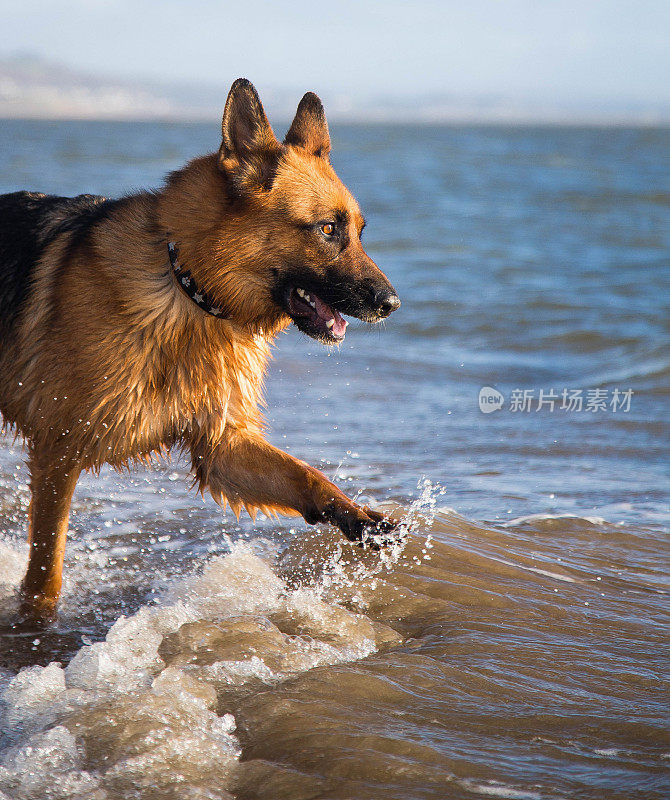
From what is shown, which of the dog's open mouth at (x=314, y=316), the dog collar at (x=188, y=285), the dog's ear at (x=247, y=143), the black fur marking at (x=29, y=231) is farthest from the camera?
the black fur marking at (x=29, y=231)

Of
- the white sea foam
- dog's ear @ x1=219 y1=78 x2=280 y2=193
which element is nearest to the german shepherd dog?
dog's ear @ x1=219 y1=78 x2=280 y2=193

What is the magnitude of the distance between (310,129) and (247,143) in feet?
1.54

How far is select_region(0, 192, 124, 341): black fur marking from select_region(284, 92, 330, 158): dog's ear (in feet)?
2.74

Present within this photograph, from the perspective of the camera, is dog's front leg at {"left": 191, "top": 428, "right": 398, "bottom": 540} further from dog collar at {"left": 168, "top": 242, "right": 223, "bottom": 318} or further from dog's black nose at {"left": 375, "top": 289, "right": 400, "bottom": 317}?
dog's black nose at {"left": 375, "top": 289, "right": 400, "bottom": 317}

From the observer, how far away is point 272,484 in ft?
12.4

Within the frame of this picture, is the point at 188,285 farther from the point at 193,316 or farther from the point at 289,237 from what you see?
the point at 289,237

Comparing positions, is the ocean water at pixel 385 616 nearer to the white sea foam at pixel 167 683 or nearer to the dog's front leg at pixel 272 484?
the white sea foam at pixel 167 683

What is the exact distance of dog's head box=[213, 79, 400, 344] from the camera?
3.57 m

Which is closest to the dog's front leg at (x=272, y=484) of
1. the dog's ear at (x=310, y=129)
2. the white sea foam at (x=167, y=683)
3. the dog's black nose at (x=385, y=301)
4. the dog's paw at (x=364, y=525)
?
the dog's paw at (x=364, y=525)

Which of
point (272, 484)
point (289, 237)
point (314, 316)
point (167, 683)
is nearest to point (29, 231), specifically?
point (289, 237)

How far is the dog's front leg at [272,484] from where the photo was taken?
3562 millimetres

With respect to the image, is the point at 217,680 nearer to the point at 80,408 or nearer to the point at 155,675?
the point at 155,675

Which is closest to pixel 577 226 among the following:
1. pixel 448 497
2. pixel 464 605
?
pixel 448 497

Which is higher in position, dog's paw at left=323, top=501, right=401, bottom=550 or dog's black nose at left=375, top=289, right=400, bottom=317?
dog's black nose at left=375, top=289, right=400, bottom=317
